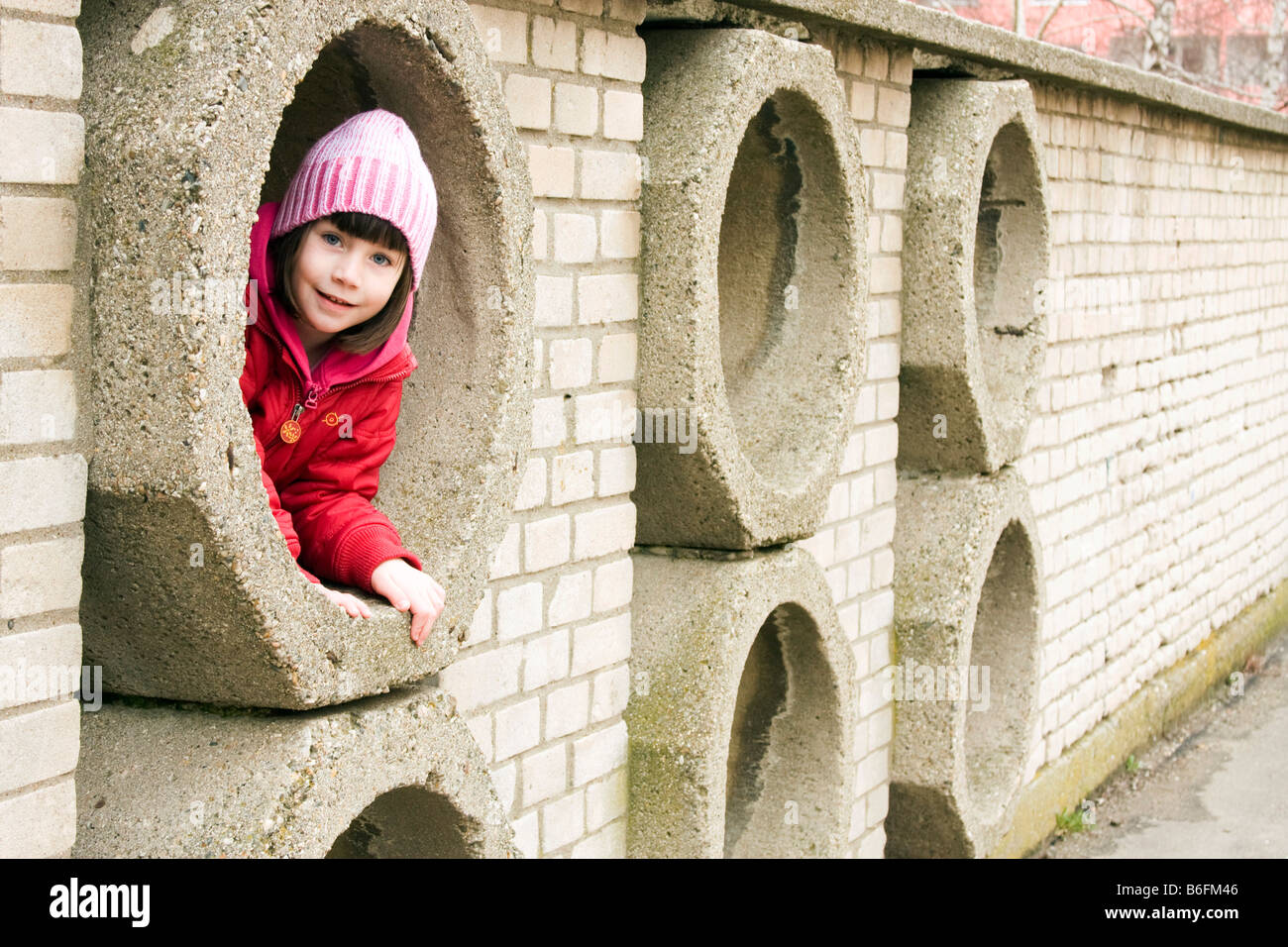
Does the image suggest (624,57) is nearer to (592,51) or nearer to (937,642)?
(592,51)

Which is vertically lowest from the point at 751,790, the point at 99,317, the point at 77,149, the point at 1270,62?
the point at 751,790

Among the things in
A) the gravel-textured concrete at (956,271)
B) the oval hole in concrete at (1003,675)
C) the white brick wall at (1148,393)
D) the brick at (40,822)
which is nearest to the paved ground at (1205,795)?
the white brick wall at (1148,393)

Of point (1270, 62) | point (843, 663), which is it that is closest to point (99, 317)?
point (843, 663)

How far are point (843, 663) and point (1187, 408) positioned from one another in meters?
4.09

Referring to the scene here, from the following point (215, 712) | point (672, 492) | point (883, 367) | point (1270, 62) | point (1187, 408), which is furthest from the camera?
point (1270, 62)

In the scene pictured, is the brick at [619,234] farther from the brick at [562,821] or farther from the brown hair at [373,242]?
the brick at [562,821]

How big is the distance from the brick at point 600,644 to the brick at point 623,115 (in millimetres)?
1041

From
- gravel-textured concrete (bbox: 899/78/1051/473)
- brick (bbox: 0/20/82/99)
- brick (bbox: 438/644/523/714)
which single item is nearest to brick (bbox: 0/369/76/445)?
brick (bbox: 0/20/82/99)

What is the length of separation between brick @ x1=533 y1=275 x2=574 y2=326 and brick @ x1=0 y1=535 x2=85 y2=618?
1.20 metres

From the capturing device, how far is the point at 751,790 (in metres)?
4.38

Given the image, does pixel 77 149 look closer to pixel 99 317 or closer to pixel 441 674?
pixel 99 317

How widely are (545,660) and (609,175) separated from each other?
101 centimetres

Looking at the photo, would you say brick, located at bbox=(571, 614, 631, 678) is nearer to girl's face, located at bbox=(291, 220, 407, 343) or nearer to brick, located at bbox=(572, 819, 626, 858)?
brick, located at bbox=(572, 819, 626, 858)

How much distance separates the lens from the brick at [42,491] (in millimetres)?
2027
